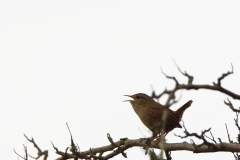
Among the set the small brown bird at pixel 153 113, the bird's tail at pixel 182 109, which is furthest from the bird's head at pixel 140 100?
the bird's tail at pixel 182 109

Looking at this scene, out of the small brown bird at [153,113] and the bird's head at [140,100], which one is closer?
the small brown bird at [153,113]

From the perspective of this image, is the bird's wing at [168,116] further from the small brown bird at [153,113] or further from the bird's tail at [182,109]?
the bird's tail at [182,109]

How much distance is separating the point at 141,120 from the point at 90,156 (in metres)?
2.90

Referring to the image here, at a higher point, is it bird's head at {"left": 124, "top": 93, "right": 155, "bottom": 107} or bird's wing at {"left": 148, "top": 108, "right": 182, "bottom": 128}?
bird's head at {"left": 124, "top": 93, "right": 155, "bottom": 107}

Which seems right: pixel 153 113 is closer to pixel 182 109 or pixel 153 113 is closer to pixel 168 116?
pixel 168 116

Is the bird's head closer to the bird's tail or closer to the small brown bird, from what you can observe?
the small brown bird

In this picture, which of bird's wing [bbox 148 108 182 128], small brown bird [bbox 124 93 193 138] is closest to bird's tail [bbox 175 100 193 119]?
small brown bird [bbox 124 93 193 138]

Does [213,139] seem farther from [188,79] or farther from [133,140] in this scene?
[188,79]

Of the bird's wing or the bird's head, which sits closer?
the bird's wing

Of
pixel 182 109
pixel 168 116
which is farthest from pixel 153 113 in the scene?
pixel 182 109

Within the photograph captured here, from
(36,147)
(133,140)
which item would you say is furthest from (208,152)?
(36,147)

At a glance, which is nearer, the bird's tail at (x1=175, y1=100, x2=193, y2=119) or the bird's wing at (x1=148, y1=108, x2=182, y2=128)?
the bird's wing at (x1=148, y1=108, x2=182, y2=128)

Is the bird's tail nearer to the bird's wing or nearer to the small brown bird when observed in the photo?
the small brown bird

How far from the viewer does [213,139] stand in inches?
222
